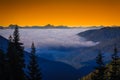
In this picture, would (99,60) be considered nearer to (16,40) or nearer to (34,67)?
(34,67)

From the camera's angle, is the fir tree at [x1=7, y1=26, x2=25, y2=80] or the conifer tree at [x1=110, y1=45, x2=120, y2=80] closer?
the fir tree at [x1=7, y1=26, x2=25, y2=80]

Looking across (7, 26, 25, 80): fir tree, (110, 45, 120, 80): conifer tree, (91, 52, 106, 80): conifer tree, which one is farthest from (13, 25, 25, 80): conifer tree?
(110, 45, 120, 80): conifer tree

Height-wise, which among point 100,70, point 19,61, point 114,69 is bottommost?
point 100,70

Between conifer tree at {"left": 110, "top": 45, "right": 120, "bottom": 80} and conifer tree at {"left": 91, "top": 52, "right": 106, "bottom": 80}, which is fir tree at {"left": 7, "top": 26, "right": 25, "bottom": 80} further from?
conifer tree at {"left": 110, "top": 45, "right": 120, "bottom": 80}

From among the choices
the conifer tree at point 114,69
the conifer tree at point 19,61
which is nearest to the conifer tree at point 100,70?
the conifer tree at point 114,69

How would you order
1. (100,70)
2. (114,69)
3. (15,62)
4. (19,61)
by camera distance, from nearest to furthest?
(15,62) → (19,61) → (114,69) → (100,70)

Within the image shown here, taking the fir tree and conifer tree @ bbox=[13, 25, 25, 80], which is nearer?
the fir tree

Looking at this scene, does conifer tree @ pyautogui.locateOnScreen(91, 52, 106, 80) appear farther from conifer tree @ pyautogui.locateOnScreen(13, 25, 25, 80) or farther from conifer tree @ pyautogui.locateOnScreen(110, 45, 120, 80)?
conifer tree @ pyautogui.locateOnScreen(13, 25, 25, 80)

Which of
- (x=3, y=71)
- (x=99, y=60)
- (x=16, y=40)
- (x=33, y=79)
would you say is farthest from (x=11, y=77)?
(x=99, y=60)

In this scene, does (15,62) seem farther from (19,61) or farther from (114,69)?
(114,69)

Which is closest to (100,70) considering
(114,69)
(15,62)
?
(114,69)

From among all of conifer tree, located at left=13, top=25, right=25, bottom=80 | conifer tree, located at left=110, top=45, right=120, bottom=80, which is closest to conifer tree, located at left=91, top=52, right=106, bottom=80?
conifer tree, located at left=110, top=45, right=120, bottom=80

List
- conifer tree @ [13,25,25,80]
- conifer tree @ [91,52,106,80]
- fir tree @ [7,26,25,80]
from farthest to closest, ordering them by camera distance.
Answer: conifer tree @ [91,52,106,80] < conifer tree @ [13,25,25,80] < fir tree @ [7,26,25,80]

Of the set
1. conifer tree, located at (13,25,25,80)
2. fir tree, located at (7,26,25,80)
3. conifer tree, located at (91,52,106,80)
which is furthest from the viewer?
conifer tree, located at (91,52,106,80)
